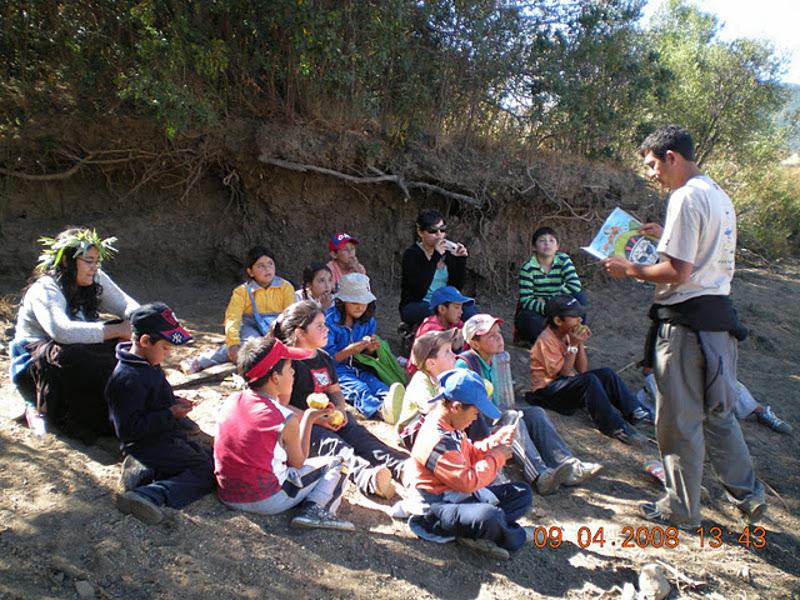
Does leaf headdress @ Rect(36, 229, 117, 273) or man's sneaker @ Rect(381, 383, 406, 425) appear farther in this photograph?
man's sneaker @ Rect(381, 383, 406, 425)

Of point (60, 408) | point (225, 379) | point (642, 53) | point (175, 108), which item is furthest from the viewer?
point (642, 53)

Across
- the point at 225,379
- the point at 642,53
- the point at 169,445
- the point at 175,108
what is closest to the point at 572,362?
the point at 225,379

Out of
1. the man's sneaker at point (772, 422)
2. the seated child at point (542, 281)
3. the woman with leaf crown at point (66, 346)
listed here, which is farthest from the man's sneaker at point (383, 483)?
the man's sneaker at point (772, 422)

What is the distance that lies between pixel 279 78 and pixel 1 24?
2.63m

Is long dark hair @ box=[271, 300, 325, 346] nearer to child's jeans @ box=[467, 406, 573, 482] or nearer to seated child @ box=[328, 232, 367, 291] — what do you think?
child's jeans @ box=[467, 406, 573, 482]

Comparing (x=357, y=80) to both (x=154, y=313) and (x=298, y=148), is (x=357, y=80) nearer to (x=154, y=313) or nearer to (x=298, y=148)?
(x=298, y=148)

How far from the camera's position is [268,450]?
3.00 m

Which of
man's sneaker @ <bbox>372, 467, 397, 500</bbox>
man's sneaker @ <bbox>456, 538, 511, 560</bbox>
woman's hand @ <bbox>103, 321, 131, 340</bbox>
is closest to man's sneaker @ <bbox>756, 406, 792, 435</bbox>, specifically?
man's sneaker @ <bbox>456, 538, 511, 560</bbox>

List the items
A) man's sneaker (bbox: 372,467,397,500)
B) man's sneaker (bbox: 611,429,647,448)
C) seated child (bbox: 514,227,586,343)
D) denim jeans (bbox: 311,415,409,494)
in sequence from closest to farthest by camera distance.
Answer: man's sneaker (bbox: 372,467,397,500), denim jeans (bbox: 311,415,409,494), man's sneaker (bbox: 611,429,647,448), seated child (bbox: 514,227,586,343)

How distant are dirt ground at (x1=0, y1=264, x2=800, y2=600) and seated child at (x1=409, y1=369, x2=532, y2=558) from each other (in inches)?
4.9

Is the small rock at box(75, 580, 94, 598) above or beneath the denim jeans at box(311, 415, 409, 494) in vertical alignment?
beneath

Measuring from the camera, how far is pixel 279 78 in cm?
669

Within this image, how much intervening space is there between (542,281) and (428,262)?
1.19 m

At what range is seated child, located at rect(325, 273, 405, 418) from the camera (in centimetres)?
467
